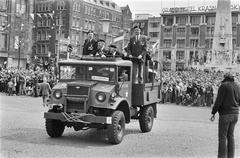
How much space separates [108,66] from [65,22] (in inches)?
2873

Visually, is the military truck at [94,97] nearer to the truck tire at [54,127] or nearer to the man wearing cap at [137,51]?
the truck tire at [54,127]

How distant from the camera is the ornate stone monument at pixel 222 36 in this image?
51594 millimetres

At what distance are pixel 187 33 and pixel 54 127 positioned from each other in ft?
286

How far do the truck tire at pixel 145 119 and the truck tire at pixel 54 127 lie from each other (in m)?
2.81

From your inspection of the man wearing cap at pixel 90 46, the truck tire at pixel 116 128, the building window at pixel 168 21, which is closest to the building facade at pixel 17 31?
the building window at pixel 168 21

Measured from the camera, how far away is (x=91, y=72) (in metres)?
11.9

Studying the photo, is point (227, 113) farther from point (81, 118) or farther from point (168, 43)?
point (168, 43)

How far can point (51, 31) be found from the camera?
83.2m

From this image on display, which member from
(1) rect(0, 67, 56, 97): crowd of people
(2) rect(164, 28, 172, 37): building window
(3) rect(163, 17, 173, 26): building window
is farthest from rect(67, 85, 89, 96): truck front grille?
(3) rect(163, 17, 173, 26): building window

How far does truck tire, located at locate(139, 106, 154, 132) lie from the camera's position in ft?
44.5

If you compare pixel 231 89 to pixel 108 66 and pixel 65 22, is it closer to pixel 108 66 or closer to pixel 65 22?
pixel 108 66

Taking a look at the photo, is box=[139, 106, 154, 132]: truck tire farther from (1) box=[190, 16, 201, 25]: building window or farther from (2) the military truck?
(1) box=[190, 16, 201, 25]: building window

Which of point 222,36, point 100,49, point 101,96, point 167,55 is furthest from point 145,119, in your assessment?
point 167,55

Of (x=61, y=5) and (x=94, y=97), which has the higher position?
(x=61, y=5)
